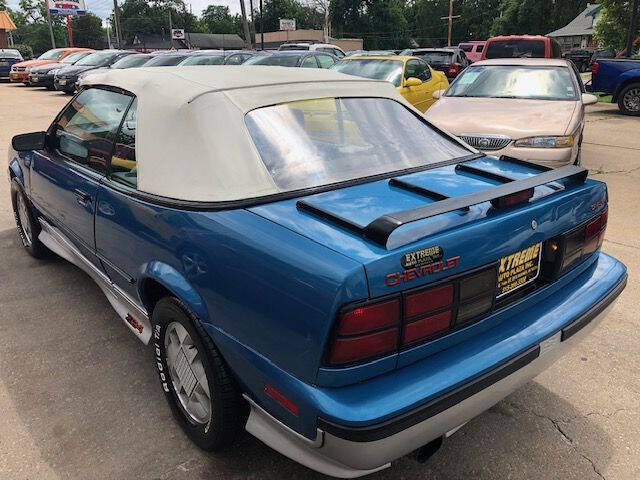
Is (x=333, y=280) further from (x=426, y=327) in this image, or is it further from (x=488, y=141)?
(x=488, y=141)

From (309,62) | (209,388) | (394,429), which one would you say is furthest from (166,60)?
(394,429)

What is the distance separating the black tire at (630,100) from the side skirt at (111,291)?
13292 mm

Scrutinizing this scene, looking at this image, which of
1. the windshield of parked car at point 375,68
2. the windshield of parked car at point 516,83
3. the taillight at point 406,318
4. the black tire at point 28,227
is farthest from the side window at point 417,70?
the taillight at point 406,318

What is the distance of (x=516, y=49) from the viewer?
15.0m

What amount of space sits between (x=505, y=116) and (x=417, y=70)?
4.62m

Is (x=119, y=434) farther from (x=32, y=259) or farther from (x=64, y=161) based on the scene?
(x=32, y=259)

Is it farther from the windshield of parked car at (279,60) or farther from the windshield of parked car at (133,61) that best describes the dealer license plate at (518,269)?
the windshield of parked car at (133,61)

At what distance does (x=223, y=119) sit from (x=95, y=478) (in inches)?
64.0

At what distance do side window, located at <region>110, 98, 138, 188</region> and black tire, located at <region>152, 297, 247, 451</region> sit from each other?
0.68 metres

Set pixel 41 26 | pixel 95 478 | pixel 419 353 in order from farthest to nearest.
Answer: pixel 41 26
pixel 95 478
pixel 419 353

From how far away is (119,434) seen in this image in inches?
99.9

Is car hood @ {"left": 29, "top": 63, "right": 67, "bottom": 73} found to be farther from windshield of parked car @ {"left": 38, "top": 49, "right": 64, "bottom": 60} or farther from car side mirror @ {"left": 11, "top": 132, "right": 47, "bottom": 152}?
car side mirror @ {"left": 11, "top": 132, "right": 47, "bottom": 152}

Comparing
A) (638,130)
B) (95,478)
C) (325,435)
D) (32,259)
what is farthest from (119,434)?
(638,130)

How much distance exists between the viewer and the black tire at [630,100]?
41.9 feet
